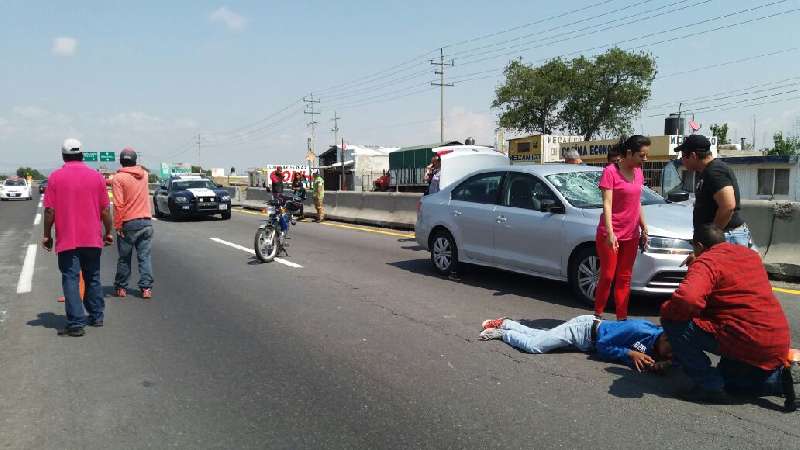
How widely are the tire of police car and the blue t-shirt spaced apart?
1.71 meters

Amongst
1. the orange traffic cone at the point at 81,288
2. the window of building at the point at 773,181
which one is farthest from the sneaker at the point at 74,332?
the window of building at the point at 773,181

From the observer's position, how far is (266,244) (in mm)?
10586

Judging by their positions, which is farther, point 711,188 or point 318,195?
point 318,195

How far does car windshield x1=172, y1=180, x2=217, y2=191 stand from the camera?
21.2 metres

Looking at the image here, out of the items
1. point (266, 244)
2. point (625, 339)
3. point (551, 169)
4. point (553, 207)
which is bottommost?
point (625, 339)

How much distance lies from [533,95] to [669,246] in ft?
159

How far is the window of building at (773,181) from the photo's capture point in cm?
2511

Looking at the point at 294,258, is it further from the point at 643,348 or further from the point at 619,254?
the point at 643,348

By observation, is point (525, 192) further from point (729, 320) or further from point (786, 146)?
point (786, 146)

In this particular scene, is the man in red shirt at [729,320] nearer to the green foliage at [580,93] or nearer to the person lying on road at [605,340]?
the person lying on road at [605,340]

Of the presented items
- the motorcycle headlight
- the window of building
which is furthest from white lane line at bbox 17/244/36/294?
the window of building

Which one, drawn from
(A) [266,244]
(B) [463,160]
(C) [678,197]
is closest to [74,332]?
(A) [266,244]

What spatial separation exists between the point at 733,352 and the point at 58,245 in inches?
220

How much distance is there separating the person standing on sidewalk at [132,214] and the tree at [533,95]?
1886 inches
